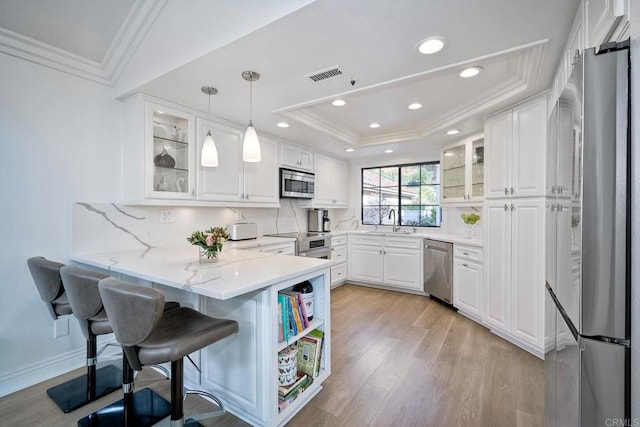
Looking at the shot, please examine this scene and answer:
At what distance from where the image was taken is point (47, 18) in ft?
6.27

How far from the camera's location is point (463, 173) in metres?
3.62

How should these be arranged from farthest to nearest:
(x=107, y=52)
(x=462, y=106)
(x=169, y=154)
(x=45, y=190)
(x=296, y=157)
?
(x=296, y=157) < (x=462, y=106) < (x=169, y=154) < (x=107, y=52) < (x=45, y=190)

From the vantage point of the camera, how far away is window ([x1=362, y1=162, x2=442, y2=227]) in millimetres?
4598

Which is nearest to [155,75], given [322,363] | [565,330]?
[322,363]

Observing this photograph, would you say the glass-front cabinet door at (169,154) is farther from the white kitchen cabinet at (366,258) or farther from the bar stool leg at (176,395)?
the white kitchen cabinet at (366,258)

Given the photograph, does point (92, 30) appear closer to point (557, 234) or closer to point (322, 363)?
point (322, 363)

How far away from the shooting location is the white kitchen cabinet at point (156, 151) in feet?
7.72

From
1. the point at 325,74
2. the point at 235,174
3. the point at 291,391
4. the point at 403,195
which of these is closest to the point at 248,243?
the point at 235,174

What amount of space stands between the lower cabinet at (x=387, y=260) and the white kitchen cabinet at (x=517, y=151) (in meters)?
1.54

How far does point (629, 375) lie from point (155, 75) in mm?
2863

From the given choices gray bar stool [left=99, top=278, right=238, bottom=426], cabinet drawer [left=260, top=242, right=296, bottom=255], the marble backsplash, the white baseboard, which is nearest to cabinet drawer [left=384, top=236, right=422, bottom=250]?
cabinet drawer [left=260, top=242, right=296, bottom=255]

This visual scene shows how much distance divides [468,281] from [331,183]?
2.58 m

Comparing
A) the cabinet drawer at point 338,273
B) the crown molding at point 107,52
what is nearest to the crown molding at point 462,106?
the crown molding at point 107,52

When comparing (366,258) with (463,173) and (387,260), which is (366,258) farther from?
(463,173)
